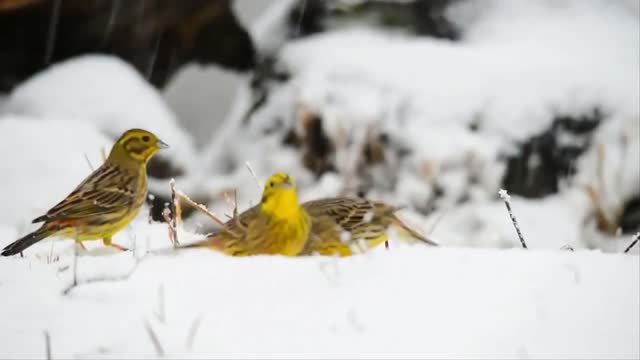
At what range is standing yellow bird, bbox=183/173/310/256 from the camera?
8.23ft

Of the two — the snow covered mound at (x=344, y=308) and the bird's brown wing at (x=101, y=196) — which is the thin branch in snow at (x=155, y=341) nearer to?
the snow covered mound at (x=344, y=308)

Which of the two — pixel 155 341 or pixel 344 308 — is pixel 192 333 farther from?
pixel 344 308

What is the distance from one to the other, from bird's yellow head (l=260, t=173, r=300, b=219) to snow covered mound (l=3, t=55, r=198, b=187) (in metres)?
5.26

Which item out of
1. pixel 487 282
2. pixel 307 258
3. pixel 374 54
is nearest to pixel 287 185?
pixel 307 258

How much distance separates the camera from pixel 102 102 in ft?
25.7

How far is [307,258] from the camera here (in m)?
2.40

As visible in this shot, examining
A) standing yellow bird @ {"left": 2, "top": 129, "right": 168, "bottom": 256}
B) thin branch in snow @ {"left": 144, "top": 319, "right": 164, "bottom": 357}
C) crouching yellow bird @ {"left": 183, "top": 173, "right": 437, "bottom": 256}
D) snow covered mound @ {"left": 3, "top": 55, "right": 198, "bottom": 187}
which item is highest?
snow covered mound @ {"left": 3, "top": 55, "right": 198, "bottom": 187}

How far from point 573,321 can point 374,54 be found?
18.2 feet

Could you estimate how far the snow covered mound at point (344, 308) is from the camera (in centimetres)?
194

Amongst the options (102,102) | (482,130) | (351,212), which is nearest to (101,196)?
(351,212)

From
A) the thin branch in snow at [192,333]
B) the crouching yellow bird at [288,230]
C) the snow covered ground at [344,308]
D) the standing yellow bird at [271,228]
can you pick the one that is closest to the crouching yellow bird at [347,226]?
the crouching yellow bird at [288,230]

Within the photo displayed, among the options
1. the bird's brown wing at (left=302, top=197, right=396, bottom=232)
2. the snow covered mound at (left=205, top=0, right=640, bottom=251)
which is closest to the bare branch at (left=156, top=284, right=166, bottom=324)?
the bird's brown wing at (left=302, top=197, right=396, bottom=232)

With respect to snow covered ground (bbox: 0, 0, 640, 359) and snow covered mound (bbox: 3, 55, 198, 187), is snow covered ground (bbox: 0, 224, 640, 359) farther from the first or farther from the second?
snow covered mound (bbox: 3, 55, 198, 187)

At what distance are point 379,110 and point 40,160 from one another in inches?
105
